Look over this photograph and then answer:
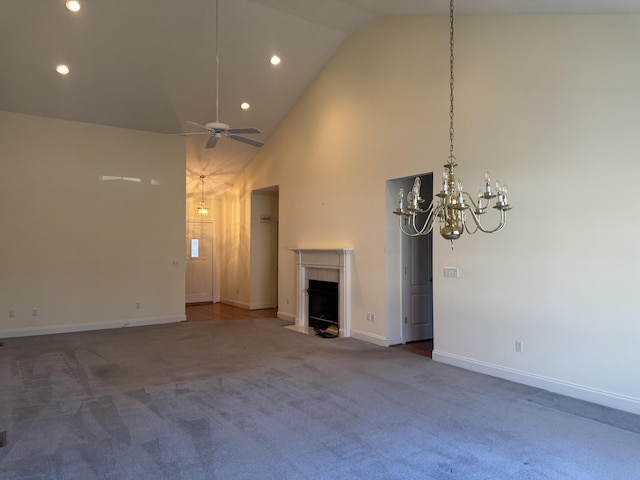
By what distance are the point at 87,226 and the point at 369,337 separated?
5.40 meters

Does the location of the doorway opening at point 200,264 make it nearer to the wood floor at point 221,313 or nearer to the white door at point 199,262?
the white door at point 199,262

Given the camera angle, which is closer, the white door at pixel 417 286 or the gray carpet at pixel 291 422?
the gray carpet at pixel 291 422

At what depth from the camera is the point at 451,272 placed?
5219mm

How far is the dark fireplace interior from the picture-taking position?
7.41 meters

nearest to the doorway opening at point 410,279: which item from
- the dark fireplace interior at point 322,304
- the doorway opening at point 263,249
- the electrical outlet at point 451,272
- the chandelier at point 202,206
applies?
the electrical outlet at point 451,272

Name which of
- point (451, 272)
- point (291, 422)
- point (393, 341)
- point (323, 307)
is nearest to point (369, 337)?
point (393, 341)

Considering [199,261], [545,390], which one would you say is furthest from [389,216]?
[199,261]

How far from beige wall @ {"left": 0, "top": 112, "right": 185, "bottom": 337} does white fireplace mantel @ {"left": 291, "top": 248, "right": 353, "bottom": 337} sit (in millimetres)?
2542

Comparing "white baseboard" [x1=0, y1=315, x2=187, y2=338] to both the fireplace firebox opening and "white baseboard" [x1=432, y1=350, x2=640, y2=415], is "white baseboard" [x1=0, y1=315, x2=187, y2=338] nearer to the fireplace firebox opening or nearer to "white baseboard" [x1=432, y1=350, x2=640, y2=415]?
the fireplace firebox opening

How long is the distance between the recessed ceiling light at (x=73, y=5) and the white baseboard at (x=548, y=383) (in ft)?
21.1

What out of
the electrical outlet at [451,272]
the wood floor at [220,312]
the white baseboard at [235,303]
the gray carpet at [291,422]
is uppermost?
the electrical outlet at [451,272]

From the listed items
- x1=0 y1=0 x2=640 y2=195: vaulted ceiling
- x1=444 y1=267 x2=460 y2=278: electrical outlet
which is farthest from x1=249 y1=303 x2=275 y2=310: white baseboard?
x1=444 y1=267 x2=460 y2=278: electrical outlet

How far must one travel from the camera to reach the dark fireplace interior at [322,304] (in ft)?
24.3

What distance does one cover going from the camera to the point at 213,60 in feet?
22.3
